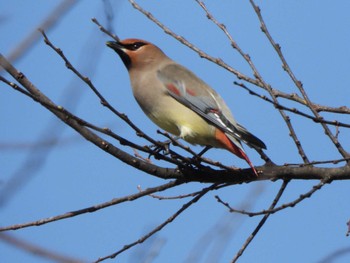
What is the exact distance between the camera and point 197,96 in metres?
4.38

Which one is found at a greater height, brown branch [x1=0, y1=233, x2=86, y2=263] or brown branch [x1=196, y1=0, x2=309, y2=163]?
brown branch [x1=196, y1=0, x2=309, y2=163]

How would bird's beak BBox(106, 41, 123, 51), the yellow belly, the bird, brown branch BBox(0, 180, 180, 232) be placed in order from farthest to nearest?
1. bird's beak BBox(106, 41, 123, 51)
2. the yellow belly
3. the bird
4. brown branch BBox(0, 180, 180, 232)

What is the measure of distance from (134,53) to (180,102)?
76 cm

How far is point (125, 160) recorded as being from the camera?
3186mm

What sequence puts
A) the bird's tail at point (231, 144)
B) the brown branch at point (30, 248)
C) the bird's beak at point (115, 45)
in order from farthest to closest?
the bird's beak at point (115, 45)
the bird's tail at point (231, 144)
the brown branch at point (30, 248)

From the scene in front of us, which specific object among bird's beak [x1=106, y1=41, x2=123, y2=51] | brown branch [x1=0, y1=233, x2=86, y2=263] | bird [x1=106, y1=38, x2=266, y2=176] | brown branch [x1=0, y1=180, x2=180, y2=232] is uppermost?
bird's beak [x1=106, y1=41, x2=123, y2=51]

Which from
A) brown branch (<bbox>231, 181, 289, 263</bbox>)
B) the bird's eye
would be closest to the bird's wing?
the bird's eye

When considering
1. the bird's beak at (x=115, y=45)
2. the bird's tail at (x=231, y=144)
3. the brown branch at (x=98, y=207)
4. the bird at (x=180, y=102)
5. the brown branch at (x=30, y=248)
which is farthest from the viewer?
the bird's beak at (x=115, y=45)

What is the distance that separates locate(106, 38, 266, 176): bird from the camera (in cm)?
402

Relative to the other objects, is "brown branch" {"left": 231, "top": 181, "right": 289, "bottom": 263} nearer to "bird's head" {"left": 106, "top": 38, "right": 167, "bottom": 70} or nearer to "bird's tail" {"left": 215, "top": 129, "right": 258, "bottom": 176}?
"bird's tail" {"left": 215, "top": 129, "right": 258, "bottom": 176}

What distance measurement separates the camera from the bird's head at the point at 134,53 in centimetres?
485

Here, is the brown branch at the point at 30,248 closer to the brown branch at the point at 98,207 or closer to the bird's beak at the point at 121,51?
the brown branch at the point at 98,207

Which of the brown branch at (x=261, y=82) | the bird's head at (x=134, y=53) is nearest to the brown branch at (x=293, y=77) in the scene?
the brown branch at (x=261, y=82)

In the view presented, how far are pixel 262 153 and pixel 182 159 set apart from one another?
562 mm
